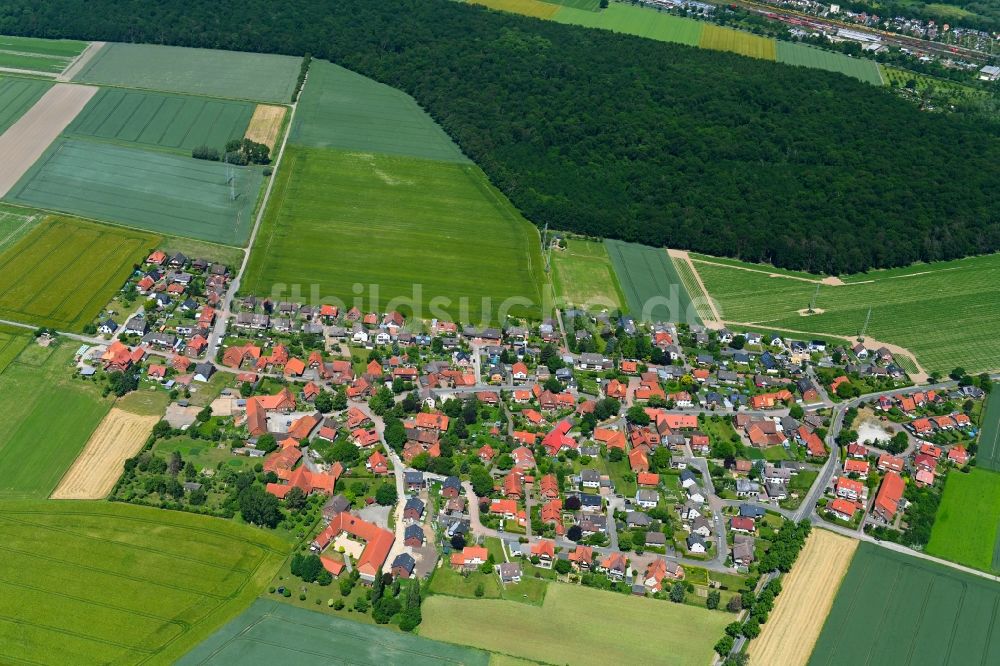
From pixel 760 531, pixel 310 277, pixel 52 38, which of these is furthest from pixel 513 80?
pixel 760 531

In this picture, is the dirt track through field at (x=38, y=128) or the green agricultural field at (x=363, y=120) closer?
the dirt track through field at (x=38, y=128)

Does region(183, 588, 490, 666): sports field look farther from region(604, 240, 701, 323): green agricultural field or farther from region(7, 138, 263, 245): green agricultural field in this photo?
Answer: region(7, 138, 263, 245): green agricultural field

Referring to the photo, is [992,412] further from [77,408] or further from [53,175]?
[53,175]

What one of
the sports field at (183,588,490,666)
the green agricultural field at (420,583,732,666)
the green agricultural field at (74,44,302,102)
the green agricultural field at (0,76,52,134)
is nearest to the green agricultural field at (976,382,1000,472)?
the green agricultural field at (420,583,732,666)

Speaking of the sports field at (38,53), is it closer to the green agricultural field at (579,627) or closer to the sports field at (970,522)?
the green agricultural field at (579,627)

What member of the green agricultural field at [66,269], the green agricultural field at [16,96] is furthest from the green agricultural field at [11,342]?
the green agricultural field at [16,96]
